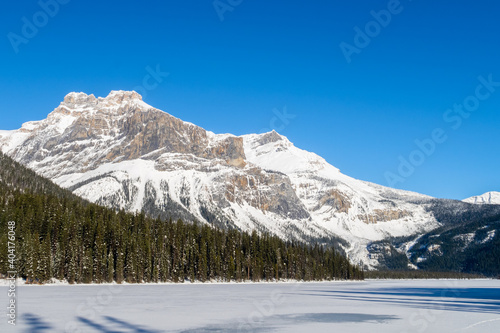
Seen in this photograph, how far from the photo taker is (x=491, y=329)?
2689cm

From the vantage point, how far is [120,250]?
344ft

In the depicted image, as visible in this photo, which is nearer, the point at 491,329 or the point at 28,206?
the point at 491,329

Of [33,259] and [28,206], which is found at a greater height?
[28,206]

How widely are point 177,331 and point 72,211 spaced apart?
103515mm

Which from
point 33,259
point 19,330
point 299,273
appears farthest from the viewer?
point 299,273

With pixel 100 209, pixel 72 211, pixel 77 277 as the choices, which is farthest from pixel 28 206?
pixel 77 277

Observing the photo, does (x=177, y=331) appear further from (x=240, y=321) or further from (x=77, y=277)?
(x=77, y=277)

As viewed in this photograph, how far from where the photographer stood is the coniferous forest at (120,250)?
8938 centimetres

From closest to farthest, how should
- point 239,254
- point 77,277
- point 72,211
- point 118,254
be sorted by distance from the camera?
point 77,277, point 118,254, point 72,211, point 239,254

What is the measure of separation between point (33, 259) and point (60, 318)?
59068 mm

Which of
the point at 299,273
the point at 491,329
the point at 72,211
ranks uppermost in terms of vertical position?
the point at 72,211

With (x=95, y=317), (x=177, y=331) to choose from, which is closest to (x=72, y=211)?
(x=95, y=317)

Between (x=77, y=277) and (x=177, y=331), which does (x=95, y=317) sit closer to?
(x=177, y=331)

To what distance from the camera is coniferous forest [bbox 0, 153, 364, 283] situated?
89.4 metres
